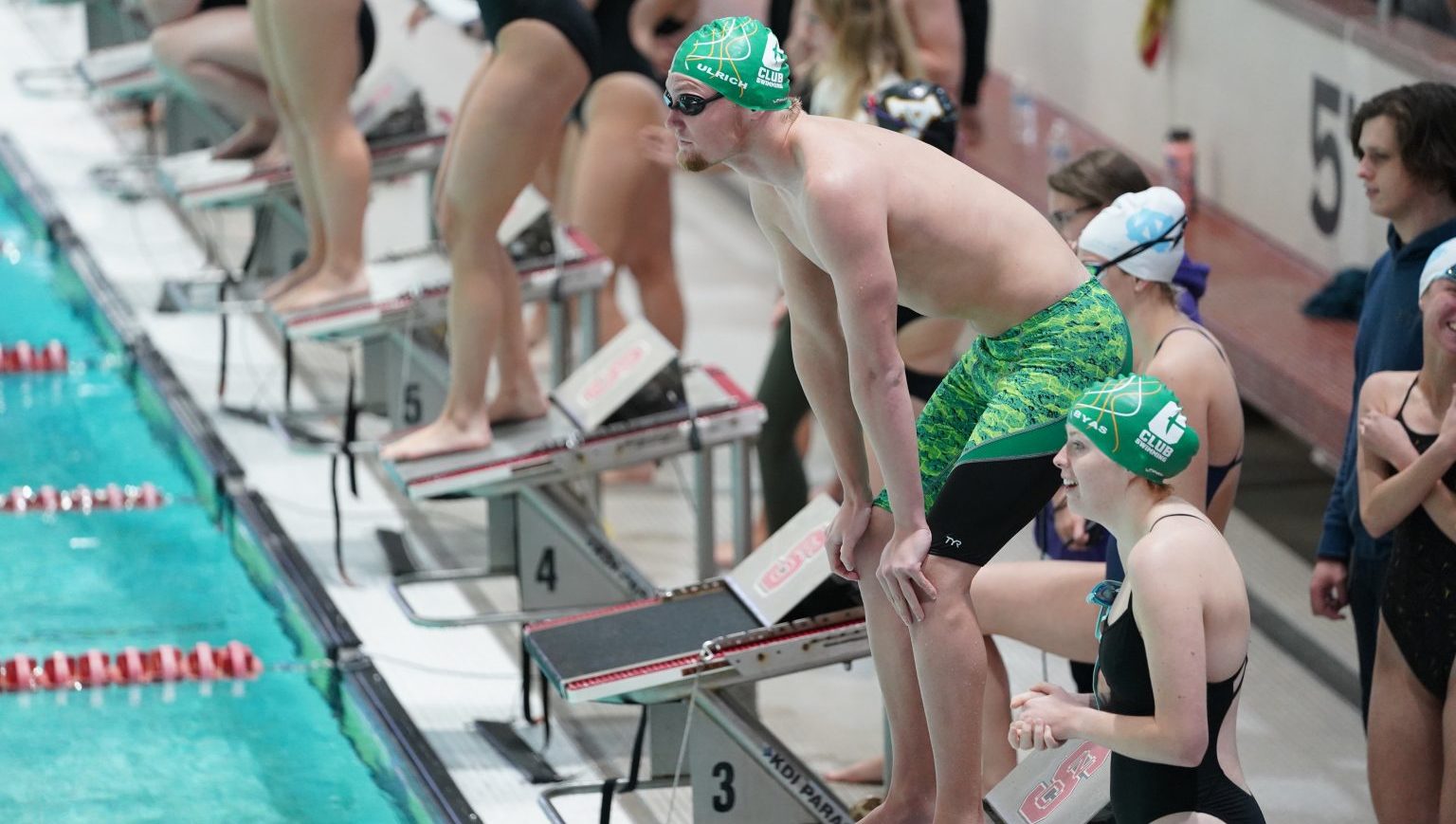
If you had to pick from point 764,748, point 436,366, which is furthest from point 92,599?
point 764,748

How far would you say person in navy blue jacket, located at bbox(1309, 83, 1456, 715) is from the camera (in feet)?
11.9

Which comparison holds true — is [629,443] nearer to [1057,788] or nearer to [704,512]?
[704,512]

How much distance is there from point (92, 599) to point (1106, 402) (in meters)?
3.22

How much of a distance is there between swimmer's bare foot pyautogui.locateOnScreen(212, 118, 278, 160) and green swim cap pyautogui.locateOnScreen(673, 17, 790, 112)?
4.12m

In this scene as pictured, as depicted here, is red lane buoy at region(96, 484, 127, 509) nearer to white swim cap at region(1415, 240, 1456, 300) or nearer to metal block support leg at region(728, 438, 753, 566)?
metal block support leg at region(728, 438, 753, 566)

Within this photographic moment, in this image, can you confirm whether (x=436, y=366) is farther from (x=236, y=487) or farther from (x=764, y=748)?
(x=764, y=748)

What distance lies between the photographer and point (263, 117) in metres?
6.75

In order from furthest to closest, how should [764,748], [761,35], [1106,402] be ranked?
[764,748] < [761,35] < [1106,402]

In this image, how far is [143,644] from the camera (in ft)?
15.8

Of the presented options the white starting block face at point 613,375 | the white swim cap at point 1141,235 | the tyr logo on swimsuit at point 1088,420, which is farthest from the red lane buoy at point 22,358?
the tyr logo on swimsuit at point 1088,420

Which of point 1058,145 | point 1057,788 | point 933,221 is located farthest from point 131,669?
point 1058,145

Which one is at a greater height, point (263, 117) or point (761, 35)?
point (761, 35)

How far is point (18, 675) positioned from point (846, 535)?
232 centimetres

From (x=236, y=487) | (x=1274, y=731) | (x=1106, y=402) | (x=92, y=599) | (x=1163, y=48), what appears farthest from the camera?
(x=1163, y=48)
